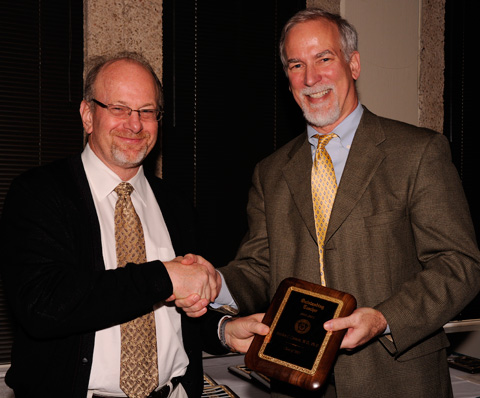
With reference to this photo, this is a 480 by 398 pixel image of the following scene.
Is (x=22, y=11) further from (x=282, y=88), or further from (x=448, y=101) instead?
(x=448, y=101)

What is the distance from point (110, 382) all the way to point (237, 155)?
1900mm

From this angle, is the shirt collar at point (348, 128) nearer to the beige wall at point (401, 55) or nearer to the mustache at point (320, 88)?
A: the mustache at point (320, 88)

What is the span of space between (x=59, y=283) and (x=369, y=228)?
1.07 metres

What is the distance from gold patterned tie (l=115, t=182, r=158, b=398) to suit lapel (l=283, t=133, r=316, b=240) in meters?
0.61

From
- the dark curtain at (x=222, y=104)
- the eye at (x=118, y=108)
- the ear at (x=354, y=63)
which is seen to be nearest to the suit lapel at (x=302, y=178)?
the ear at (x=354, y=63)

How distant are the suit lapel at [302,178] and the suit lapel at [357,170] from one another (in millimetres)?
115

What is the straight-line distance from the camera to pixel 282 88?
11.5ft

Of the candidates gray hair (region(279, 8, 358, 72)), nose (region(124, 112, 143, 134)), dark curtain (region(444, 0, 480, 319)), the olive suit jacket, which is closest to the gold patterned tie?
nose (region(124, 112, 143, 134))

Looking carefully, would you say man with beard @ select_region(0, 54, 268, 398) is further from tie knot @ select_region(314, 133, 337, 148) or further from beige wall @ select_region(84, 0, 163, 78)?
beige wall @ select_region(84, 0, 163, 78)

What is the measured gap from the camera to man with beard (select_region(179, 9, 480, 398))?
1.70m

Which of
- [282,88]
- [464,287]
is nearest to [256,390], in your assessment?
[464,287]

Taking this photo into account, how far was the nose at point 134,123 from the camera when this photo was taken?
2023 mm

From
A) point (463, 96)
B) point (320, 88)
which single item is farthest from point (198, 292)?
point (463, 96)

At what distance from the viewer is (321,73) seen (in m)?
2.01
